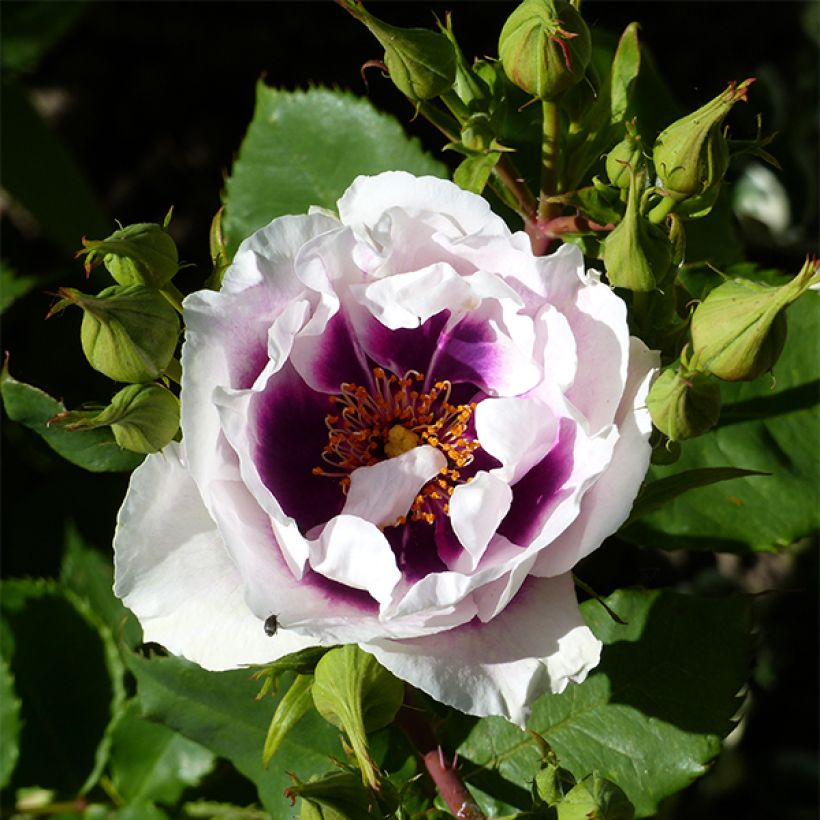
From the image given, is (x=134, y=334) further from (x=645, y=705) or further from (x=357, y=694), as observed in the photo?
(x=645, y=705)

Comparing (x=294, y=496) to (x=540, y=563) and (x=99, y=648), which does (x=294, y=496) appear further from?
(x=99, y=648)

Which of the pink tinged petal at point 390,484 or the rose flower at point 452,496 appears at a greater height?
the rose flower at point 452,496

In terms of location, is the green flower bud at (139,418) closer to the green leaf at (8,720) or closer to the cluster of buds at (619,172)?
the cluster of buds at (619,172)

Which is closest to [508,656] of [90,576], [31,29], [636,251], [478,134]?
[636,251]

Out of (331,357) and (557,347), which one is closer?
(557,347)

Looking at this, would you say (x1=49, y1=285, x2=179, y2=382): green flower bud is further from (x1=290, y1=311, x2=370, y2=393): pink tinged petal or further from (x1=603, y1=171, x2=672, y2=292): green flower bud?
(x1=603, y1=171, x2=672, y2=292): green flower bud

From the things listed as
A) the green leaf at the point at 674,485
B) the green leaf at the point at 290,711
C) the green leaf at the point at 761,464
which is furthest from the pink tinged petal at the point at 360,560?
the green leaf at the point at 761,464

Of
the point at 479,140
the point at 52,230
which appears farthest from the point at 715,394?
the point at 52,230
